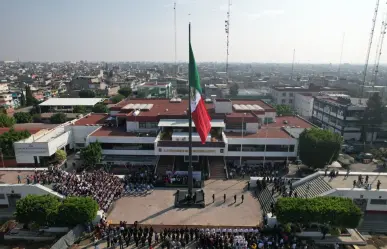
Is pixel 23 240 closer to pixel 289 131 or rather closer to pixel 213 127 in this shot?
pixel 213 127

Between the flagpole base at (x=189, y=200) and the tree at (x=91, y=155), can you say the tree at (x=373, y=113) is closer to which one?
the flagpole base at (x=189, y=200)

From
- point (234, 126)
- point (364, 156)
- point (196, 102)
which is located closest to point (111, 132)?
point (234, 126)

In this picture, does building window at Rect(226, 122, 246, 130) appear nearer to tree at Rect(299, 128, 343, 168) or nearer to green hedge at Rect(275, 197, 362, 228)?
tree at Rect(299, 128, 343, 168)

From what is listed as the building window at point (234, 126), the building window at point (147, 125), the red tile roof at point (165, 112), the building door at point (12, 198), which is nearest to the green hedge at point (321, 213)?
the building window at point (234, 126)

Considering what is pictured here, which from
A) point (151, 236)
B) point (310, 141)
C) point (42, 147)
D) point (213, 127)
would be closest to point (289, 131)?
point (310, 141)

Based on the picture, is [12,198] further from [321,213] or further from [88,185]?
[321,213]

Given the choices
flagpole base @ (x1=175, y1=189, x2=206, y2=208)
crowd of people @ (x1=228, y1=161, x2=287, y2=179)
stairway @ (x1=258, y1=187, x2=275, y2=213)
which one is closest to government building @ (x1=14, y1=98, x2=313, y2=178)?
crowd of people @ (x1=228, y1=161, x2=287, y2=179)
